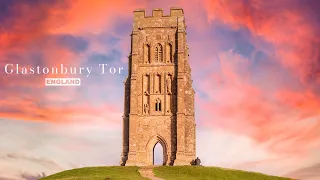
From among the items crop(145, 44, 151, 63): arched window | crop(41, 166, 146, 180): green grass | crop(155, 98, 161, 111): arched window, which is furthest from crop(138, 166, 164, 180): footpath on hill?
crop(145, 44, 151, 63): arched window

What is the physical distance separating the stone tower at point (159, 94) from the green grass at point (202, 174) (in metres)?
7.65

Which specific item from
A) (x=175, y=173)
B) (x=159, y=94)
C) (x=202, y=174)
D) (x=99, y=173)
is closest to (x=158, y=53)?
(x=159, y=94)

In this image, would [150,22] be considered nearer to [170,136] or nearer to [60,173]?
[170,136]

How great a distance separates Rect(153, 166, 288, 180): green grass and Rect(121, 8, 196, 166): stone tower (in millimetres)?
7647

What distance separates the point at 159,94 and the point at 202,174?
17187 mm

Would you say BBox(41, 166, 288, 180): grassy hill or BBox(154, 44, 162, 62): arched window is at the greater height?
BBox(154, 44, 162, 62): arched window

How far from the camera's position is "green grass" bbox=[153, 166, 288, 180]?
5438 cm

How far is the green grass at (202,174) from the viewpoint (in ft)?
178

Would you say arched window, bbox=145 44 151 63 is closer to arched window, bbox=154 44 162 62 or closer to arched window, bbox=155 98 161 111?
arched window, bbox=154 44 162 62

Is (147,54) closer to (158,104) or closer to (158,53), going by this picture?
(158,53)

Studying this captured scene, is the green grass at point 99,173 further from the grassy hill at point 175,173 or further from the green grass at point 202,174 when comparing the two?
the green grass at point 202,174

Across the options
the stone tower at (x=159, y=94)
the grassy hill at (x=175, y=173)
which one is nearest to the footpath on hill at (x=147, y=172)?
the grassy hill at (x=175, y=173)

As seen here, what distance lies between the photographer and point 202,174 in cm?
5600

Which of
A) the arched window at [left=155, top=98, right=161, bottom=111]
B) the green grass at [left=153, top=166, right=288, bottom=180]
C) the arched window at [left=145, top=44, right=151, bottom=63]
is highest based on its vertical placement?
the arched window at [left=145, top=44, right=151, bottom=63]
